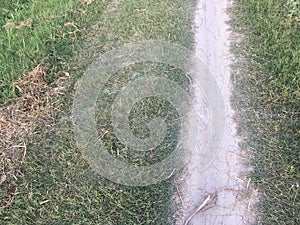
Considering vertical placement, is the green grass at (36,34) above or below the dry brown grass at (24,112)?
above

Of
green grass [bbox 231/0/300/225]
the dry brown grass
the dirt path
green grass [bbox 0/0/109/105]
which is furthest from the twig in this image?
green grass [bbox 0/0/109/105]

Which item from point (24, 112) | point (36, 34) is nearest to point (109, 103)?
point (24, 112)

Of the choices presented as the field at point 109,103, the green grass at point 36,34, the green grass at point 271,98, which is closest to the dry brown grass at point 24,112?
the field at point 109,103

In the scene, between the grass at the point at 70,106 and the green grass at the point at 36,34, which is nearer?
the grass at the point at 70,106

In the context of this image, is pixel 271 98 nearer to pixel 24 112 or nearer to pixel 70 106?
pixel 70 106

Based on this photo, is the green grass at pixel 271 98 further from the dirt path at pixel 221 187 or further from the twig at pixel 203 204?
the twig at pixel 203 204

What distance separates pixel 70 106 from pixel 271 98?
1.63 meters

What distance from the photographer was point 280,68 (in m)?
3.44

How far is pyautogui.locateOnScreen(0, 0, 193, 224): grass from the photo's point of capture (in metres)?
2.49

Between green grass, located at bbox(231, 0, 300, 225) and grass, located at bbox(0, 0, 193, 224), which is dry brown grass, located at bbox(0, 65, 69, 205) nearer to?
grass, located at bbox(0, 0, 193, 224)

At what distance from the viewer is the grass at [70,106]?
8.18 ft

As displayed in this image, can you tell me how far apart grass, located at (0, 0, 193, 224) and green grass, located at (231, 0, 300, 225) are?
563 millimetres

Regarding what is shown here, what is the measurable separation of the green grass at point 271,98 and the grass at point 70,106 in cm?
56

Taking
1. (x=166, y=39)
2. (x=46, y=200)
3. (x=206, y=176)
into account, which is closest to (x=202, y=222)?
(x=206, y=176)
